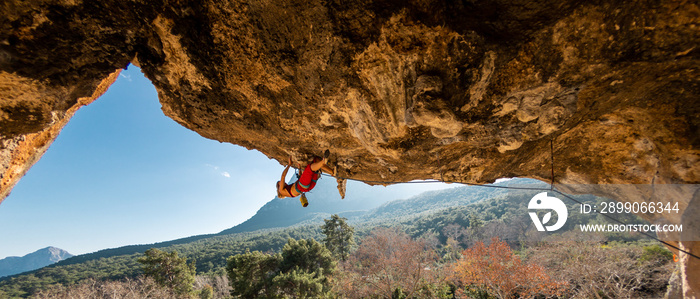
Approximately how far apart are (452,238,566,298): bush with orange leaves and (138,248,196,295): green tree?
19.3 meters

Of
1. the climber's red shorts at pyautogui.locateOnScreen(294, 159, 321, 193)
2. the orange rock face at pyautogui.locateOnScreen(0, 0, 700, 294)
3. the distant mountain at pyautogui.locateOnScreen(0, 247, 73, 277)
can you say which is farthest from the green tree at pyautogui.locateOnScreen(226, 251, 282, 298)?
the distant mountain at pyautogui.locateOnScreen(0, 247, 73, 277)

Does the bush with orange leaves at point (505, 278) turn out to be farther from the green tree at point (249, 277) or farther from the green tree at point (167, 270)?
the green tree at point (167, 270)

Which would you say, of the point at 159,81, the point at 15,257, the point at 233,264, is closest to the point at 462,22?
the point at 159,81

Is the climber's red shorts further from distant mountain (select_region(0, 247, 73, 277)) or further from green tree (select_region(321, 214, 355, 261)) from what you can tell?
distant mountain (select_region(0, 247, 73, 277))

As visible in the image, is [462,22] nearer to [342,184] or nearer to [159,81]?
[159,81]

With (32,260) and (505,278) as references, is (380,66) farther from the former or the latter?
(32,260)

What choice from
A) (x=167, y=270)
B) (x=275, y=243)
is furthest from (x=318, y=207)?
(x=167, y=270)

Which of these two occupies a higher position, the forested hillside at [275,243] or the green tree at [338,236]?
the green tree at [338,236]

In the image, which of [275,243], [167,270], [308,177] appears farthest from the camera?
[275,243]

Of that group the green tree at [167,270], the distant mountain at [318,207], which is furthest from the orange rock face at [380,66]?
the distant mountain at [318,207]

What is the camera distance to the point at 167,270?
18.1 meters

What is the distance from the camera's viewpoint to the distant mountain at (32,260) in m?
122

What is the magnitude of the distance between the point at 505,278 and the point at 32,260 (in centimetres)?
22788

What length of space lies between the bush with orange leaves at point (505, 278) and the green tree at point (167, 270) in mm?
19267
